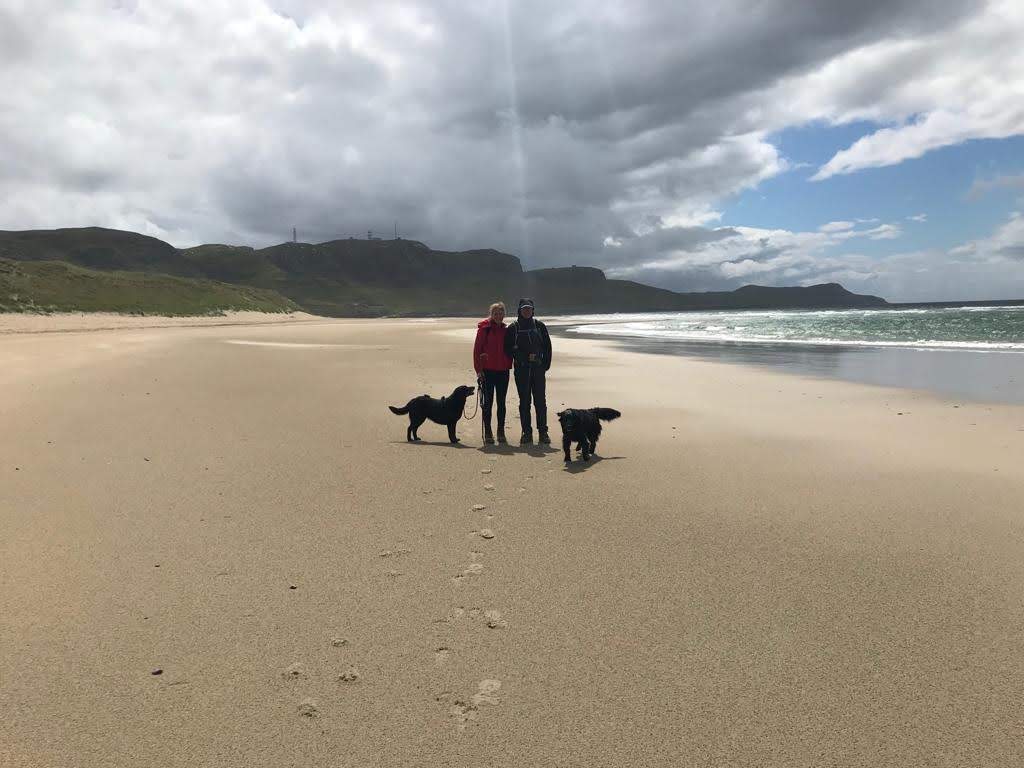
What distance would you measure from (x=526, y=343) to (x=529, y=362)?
29 centimetres

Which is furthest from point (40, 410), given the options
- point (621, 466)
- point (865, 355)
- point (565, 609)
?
point (865, 355)

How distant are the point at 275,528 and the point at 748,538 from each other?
4004 mm

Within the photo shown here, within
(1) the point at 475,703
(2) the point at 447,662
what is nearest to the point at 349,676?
(2) the point at 447,662

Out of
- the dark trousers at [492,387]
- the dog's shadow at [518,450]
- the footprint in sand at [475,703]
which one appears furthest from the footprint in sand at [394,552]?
the dark trousers at [492,387]

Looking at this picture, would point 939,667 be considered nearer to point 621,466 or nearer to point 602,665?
point 602,665

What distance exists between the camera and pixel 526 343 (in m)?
Answer: 9.30

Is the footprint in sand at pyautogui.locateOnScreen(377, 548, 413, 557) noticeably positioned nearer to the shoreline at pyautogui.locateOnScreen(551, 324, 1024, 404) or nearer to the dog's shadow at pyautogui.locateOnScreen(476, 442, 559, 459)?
the dog's shadow at pyautogui.locateOnScreen(476, 442, 559, 459)

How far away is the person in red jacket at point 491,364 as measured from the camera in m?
9.30

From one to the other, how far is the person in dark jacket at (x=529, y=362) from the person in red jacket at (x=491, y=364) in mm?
138

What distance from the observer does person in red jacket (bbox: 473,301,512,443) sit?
9297 millimetres

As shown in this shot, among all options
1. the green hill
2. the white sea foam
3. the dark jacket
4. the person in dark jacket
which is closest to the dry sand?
the person in dark jacket

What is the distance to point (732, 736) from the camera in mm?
2760

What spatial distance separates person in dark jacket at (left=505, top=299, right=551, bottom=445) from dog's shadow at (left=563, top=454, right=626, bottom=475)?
4.08 feet

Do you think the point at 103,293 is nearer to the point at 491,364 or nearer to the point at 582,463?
the point at 491,364
